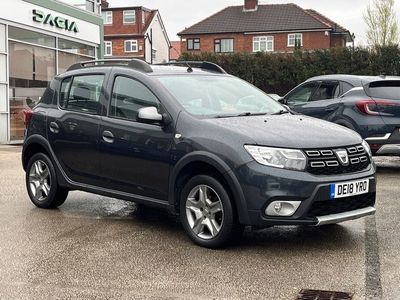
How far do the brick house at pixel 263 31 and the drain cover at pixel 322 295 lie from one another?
52.5 metres

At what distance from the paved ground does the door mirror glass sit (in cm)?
115

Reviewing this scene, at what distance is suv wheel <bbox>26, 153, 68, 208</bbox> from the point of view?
6845 mm

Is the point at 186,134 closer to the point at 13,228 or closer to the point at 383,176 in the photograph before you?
the point at 13,228

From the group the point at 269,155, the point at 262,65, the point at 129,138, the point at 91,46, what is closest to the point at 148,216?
the point at 129,138

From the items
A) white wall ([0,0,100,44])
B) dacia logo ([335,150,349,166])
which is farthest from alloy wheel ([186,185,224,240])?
white wall ([0,0,100,44])

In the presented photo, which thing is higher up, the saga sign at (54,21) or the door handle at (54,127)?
the saga sign at (54,21)

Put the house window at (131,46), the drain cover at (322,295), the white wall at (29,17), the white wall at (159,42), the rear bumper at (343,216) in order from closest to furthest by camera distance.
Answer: the drain cover at (322,295)
the rear bumper at (343,216)
the white wall at (29,17)
the house window at (131,46)
the white wall at (159,42)

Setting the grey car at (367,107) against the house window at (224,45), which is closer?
the grey car at (367,107)

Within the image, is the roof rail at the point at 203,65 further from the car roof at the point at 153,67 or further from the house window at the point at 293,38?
the house window at the point at 293,38

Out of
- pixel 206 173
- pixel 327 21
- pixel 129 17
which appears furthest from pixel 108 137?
pixel 129 17

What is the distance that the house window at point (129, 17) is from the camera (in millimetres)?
62616

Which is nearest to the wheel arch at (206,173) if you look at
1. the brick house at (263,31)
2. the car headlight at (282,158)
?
the car headlight at (282,158)

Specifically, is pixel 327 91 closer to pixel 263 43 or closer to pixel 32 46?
pixel 32 46

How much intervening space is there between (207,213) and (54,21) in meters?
15.9
